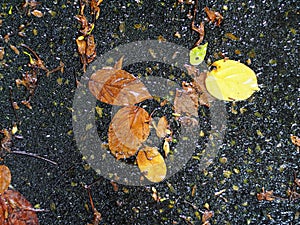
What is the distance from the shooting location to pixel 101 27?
3.45 ft

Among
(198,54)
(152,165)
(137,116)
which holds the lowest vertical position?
(152,165)

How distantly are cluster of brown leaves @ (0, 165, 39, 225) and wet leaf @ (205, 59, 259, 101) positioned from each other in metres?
0.54

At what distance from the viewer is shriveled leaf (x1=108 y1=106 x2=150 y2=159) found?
1.05m

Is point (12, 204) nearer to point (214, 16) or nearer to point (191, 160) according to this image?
point (191, 160)

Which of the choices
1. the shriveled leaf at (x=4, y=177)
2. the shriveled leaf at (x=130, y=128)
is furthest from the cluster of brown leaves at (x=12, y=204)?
the shriveled leaf at (x=130, y=128)

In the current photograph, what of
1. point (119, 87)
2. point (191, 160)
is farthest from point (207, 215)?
point (119, 87)

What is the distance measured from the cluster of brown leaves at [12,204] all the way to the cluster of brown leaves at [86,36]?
34 cm

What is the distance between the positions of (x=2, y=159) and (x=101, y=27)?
0.41 m

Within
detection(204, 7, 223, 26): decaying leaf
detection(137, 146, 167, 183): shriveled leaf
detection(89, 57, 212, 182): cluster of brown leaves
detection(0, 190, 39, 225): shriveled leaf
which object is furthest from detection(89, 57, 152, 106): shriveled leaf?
detection(0, 190, 39, 225): shriveled leaf

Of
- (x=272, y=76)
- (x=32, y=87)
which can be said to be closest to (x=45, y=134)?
(x=32, y=87)

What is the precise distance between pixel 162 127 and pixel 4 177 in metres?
0.42

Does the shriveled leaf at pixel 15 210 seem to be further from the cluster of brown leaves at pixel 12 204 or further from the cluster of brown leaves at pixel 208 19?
the cluster of brown leaves at pixel 208 19

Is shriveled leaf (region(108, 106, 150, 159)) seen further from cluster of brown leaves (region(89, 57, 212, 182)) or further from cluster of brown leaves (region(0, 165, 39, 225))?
cluster of brown leaves (region(0, 165, 39, 225))

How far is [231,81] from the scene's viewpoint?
1013mm
